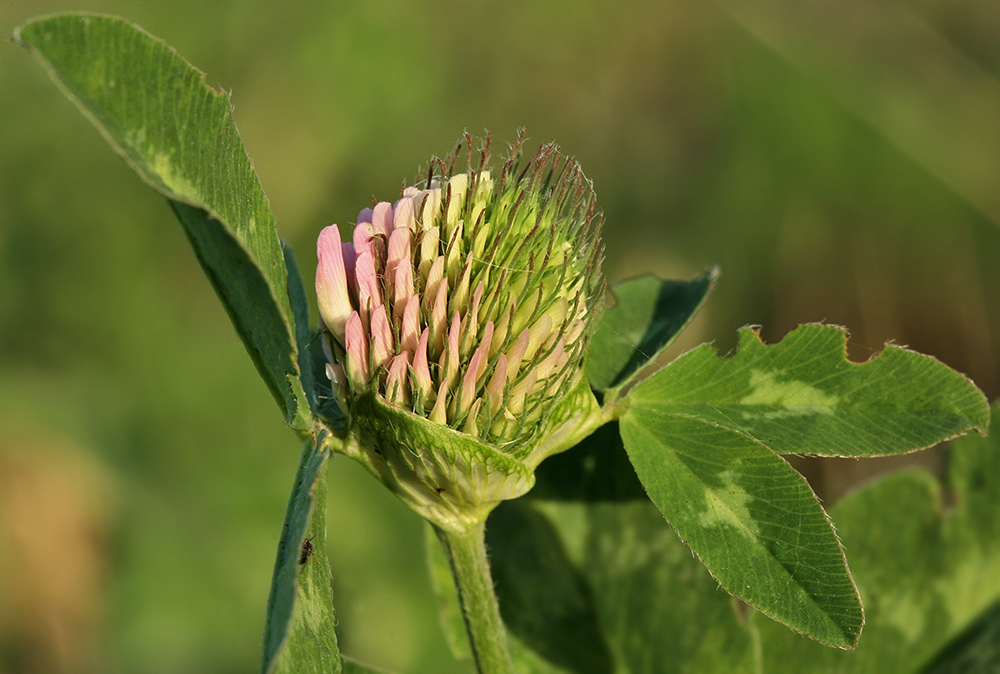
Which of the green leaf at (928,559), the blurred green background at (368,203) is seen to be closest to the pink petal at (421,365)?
the green leaf at (928,559)

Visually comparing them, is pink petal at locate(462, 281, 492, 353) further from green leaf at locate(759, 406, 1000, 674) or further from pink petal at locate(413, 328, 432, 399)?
green leaf at locate(759, 406, 1000, 674)

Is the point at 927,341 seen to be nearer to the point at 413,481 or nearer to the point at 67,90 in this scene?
the point at 413,481

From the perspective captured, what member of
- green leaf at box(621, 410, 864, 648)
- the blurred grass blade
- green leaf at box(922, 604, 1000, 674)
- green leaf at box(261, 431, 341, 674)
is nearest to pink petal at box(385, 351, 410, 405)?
green leaf at box(261, 431, 341, 674)

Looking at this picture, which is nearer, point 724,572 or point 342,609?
point 724,572

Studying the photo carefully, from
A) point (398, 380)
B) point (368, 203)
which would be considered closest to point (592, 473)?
point (398, 380)

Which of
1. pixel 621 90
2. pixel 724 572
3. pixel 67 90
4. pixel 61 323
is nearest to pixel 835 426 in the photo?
pixel 724 572
